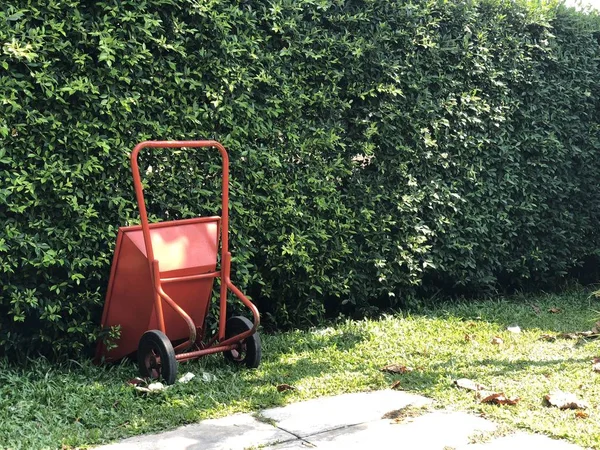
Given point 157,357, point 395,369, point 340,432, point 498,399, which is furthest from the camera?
point 395,369

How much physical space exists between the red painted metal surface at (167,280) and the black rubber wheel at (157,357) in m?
0.10

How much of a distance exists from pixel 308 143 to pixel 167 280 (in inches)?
73.4

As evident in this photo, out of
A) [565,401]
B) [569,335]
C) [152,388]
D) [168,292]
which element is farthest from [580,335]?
[152,388]

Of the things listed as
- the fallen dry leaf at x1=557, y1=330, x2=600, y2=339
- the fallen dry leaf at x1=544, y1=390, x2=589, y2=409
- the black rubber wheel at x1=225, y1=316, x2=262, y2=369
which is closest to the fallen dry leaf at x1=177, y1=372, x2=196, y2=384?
the black rubber wheel at x1=225, y1=316, x2=262, y2=369

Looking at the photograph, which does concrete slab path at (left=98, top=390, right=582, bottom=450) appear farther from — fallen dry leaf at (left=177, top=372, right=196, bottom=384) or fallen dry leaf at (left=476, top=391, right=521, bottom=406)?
fallen dry leaf at (left=177, top=372, right=196, bottom=384)

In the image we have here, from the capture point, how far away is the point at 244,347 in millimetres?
4867

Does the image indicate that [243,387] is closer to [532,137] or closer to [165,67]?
[165,67]

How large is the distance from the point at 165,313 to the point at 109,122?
4.28 feet

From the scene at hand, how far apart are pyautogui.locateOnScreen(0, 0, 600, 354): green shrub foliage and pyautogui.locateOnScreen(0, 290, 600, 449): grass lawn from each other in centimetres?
49

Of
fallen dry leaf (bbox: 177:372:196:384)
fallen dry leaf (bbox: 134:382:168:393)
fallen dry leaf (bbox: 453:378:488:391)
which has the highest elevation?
fallen dry leaf (bbox: 453:378:488:391)

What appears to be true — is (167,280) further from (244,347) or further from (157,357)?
(244,347)

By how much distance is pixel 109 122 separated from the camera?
4879mm

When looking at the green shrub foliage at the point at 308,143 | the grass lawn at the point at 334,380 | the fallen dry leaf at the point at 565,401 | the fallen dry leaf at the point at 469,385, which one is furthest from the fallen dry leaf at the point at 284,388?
the fallen dry leaf at the point at 565,401

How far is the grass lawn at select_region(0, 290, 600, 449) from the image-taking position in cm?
387
